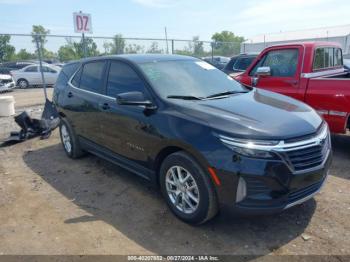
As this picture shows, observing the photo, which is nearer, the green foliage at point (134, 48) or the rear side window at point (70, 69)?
the rear side window at point (70, 69)

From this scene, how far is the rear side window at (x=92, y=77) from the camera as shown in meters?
4.66

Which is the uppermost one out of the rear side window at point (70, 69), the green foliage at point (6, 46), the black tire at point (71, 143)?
the green foliage at point (6, 46)

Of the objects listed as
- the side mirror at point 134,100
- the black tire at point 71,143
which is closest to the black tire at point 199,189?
the side mirror at point 134,100

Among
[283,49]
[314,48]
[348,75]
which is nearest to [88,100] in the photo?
[283,49]

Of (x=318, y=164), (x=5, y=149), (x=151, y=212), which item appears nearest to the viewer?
(x=318, y=164)

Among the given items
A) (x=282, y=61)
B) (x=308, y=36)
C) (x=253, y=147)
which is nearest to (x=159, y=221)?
(x=253, y=147)

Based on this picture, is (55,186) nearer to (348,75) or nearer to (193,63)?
(193,63)

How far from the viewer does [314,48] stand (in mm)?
5453

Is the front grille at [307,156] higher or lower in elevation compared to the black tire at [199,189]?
higher

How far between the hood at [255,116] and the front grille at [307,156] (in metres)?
0.15

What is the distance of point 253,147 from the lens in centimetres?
277

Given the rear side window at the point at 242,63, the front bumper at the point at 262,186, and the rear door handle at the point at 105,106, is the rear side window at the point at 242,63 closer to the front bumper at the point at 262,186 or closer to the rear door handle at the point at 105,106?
the rear door handle at the point at 105,106

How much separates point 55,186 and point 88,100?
1356 millimetres

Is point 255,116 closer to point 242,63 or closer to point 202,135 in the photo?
point 202,135
